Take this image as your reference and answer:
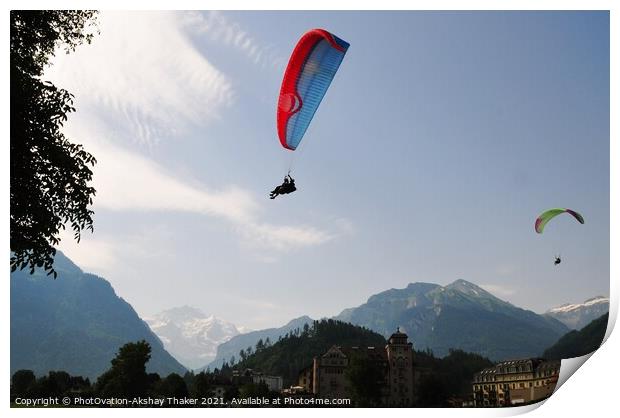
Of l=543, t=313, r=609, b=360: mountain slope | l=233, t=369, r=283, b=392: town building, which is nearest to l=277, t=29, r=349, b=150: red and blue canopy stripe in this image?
l=233, t=369, r=283, b=392: town building

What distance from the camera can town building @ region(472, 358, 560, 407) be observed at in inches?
691

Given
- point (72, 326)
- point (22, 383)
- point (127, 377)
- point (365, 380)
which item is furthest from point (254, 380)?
point (72, 326)

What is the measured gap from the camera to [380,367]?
21.9m

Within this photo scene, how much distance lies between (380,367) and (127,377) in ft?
30.9

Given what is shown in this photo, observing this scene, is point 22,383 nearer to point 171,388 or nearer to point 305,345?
point 171,388

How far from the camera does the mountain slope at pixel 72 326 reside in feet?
493

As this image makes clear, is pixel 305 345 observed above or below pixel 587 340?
below

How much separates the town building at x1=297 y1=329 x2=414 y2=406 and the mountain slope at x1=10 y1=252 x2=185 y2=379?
122m

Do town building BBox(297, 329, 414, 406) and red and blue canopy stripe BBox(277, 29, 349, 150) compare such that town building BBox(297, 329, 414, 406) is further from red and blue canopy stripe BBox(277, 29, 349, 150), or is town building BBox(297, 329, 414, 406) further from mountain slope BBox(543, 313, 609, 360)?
red and blue canopy stripe BBox(277, 29, 349, 150)

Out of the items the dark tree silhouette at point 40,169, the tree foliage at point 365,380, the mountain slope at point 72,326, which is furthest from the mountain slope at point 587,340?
the mountain slope at point 72,326

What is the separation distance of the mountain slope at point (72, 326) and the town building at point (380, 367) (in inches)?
4817

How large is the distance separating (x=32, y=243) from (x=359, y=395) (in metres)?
12.2

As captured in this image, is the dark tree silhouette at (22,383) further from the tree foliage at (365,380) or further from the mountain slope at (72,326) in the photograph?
the mountain slope at (72,326)
